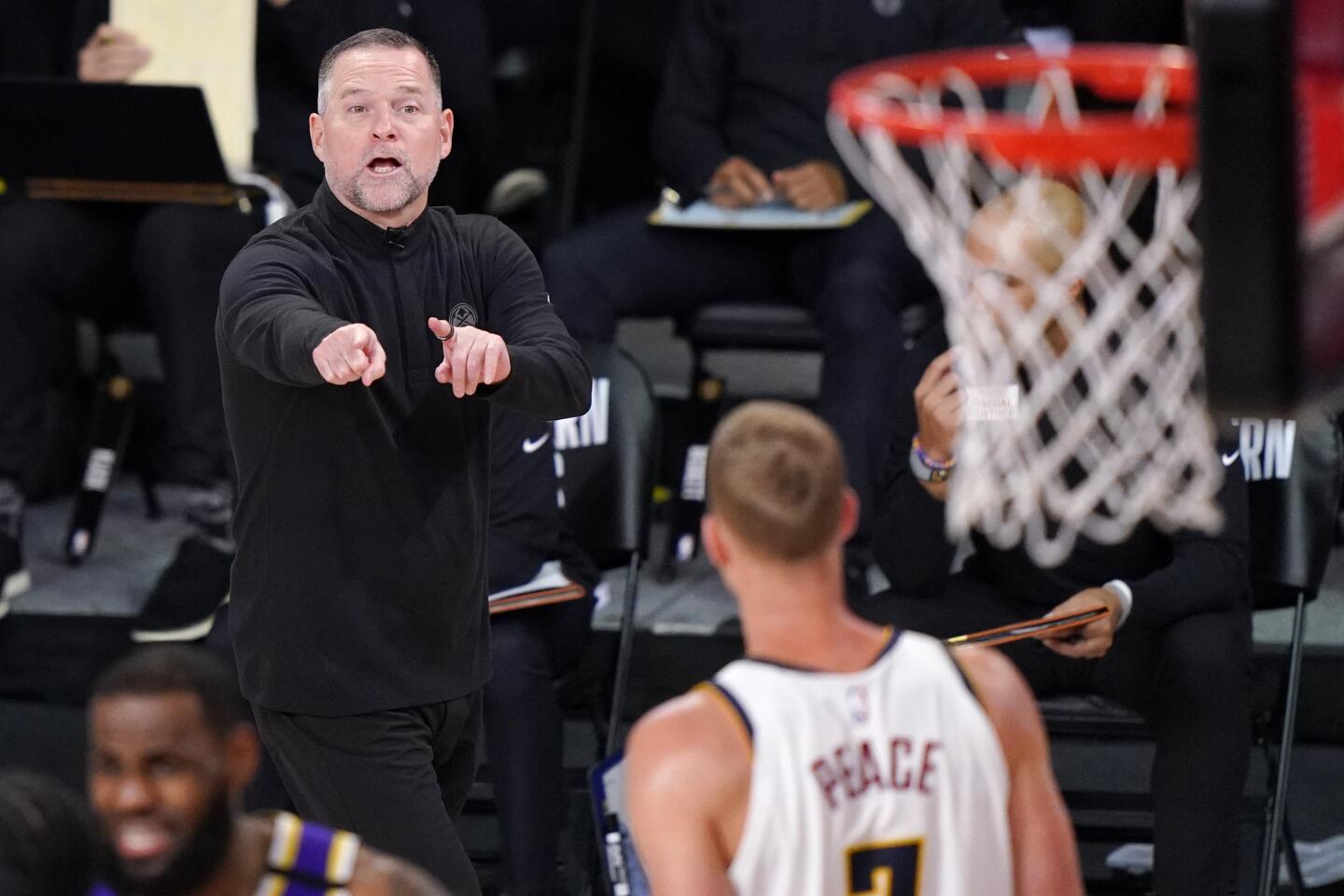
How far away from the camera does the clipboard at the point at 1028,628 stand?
153 inches

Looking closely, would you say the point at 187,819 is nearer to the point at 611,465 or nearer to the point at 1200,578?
the point at 611,465

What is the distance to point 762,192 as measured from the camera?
17.4 ft

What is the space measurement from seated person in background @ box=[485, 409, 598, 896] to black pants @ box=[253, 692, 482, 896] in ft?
3.13

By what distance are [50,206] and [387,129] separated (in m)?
2.57

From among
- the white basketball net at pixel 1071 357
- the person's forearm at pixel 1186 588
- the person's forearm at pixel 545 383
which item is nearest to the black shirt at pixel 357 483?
the person's forearm at pixel 545 383

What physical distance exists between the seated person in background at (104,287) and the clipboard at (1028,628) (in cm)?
213

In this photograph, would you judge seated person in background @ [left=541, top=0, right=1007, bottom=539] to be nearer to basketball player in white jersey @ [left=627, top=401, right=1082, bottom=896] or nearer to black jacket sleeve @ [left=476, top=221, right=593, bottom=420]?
black jacket sleeve @ [left=476, top=221, right=593, bottom=420]

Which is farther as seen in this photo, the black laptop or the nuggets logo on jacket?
the black laptop

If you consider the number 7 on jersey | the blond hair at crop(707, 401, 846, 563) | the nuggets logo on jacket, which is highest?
the nuggets logo on jacket

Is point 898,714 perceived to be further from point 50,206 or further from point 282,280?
point 50,206

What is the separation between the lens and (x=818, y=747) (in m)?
2.19

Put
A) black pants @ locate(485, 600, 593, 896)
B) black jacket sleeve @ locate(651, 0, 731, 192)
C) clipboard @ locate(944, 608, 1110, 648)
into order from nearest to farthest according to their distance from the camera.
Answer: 1. clipboard @ locate(944, 608, 1110, 648)
2. black pants @ locate(485, 600, 593, 896)
3. black jacket sleeve @ locate(651, 0, 731, 192)

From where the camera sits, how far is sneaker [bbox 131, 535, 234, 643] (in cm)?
502

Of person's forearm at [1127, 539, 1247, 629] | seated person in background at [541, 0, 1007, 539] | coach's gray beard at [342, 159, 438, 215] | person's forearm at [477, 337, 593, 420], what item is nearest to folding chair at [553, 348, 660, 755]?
seated person in background at [541, 0, 1007, 539]
